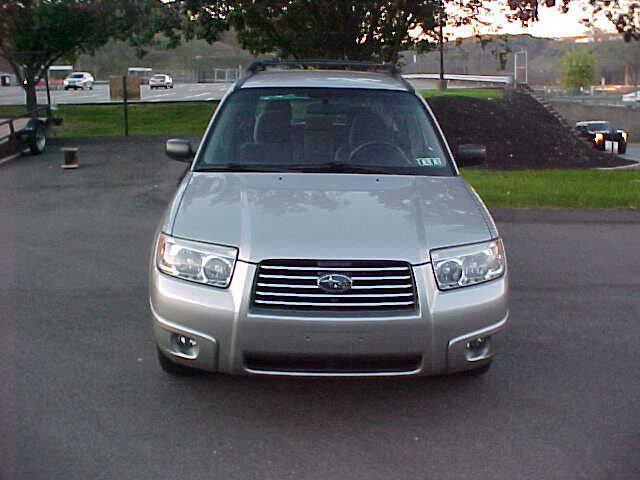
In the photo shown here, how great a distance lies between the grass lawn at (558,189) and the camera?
11.3 m

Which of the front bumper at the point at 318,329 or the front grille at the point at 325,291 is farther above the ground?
the front grille at the point at 325,291

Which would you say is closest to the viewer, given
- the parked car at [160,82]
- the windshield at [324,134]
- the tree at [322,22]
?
the windshield at [324,134]

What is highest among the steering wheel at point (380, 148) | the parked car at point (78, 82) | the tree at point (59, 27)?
the parked car at point (78, 82)

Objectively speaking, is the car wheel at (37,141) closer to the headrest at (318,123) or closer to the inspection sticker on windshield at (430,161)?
the headrest at (318,123)

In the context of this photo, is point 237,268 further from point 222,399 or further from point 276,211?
point 222,399

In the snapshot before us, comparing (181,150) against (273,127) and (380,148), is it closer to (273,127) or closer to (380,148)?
(273,127)

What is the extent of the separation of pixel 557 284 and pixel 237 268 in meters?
4.15

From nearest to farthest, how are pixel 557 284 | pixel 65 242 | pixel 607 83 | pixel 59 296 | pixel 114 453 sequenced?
pixel 114 453 → pixel 59 296 → pixel 557 284 → pixel 65 242 → pixel 607 83

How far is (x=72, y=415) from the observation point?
470 cm

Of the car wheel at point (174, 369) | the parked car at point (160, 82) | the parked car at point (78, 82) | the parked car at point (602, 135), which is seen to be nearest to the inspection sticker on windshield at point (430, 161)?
the car wheel at point (174, 369)

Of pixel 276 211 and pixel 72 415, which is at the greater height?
pixel 276 211

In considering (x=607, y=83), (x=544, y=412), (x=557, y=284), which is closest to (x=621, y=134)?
(x=557, y=284)

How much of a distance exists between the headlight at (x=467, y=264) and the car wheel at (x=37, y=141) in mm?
14799

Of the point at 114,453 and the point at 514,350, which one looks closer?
the point at 114,453
